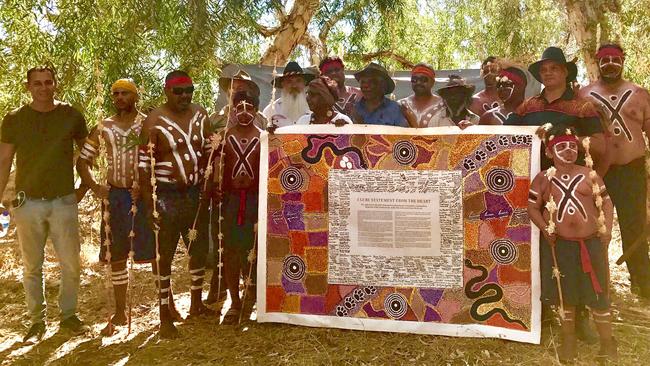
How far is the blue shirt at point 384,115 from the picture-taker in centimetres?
480

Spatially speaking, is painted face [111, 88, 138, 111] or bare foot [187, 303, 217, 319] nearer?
painted face [111, 88, 138, 111]

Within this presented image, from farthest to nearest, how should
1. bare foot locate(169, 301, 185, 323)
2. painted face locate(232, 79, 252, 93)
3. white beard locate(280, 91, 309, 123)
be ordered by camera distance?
white beard locate(280, 91, 309, 123)
painted face locate(232, 79, 252, 93)
bare foot locate(169, 301, 185, 323)

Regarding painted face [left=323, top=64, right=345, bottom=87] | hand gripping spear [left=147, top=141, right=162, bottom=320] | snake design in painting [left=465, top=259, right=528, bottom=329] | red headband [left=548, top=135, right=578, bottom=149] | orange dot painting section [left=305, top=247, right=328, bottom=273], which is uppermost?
painted face [left=323, top=64, right=345, bottom=87]

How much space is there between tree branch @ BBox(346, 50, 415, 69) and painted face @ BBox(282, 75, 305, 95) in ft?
7.08

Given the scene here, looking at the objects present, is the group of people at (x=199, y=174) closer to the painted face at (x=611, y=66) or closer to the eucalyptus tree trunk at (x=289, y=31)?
the painted face at (x=611, y=66)

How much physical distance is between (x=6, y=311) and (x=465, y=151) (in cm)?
424

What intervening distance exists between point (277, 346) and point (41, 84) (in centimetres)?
259

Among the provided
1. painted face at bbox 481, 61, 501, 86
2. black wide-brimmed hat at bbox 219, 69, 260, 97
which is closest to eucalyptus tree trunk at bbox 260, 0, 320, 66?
black wide-brimmed hat at bbox 219, 69, 260, 97

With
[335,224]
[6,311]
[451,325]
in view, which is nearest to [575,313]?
[451,325]

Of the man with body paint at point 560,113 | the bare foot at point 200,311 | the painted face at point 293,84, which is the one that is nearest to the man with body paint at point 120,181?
the bare foot at point 200,311

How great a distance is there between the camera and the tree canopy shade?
14.4 feet

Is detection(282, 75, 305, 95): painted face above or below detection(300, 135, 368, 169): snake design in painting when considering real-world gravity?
above

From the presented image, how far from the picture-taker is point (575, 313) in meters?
3.77

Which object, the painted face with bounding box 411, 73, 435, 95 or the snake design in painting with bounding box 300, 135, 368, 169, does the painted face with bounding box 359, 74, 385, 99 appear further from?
the snake design in painting with bounding box 300, 135, 368, 169
